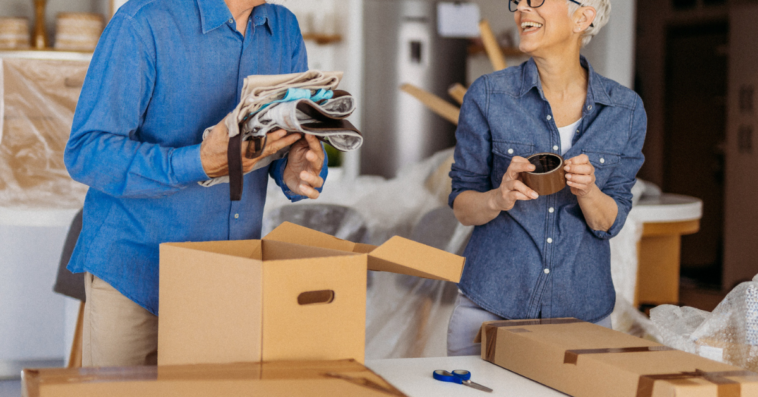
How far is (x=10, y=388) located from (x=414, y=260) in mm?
2341

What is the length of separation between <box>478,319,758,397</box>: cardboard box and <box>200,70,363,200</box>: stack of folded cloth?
0.44 meters

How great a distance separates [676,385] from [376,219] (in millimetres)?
1652

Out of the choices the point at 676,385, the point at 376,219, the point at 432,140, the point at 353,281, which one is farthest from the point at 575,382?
the point at 432,140

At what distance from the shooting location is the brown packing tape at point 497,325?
1.21 metres

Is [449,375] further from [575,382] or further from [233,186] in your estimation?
[233,186]

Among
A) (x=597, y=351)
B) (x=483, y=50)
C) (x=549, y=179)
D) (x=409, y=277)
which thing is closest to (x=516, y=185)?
(x=549, y=179)

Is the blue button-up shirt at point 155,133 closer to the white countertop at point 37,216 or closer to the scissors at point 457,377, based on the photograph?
the scissors at point 457,377

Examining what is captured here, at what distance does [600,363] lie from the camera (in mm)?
992

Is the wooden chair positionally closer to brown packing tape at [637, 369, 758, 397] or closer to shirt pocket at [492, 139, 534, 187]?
shirt pocket at [492, 139, 534, 187]

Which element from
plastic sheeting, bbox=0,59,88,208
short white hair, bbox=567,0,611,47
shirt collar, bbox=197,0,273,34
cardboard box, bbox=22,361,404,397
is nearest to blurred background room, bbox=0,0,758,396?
plastic sheeting, bbox=0,59,88,208

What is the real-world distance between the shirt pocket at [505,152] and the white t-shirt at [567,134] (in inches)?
2.9

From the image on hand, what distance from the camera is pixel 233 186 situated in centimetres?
98

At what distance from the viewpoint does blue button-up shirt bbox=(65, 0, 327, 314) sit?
41.9 inches

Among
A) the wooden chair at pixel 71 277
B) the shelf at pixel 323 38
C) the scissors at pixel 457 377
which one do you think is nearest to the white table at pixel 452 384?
the scissors at pixel 457 377
